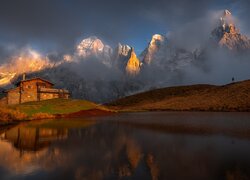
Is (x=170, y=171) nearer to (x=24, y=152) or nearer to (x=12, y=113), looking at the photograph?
(x=24, y=152)

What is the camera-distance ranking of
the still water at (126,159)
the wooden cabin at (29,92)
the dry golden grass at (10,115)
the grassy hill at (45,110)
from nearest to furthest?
1. the still water at (126,159)
2. the dry golden grass at (10,115)
3. the grassy hill at (45,110)
4. the wooden cabin at (29,92)

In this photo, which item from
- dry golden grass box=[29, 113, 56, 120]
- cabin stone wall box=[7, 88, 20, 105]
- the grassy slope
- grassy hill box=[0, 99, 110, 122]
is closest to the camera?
grassy hill box=[0, 99, 110, 122]

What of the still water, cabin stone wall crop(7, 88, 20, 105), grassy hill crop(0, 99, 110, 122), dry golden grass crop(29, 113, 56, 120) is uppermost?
cabin stone wall crop(7, 88, 20, 105)

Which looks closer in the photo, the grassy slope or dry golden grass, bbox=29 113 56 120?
dry golden grass, bbox=29 113 56 120

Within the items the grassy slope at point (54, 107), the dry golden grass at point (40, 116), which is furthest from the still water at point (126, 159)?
the grassy slope at point (54, 107)

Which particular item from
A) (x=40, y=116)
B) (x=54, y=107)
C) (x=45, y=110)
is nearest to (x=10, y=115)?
(x=40, y=116)

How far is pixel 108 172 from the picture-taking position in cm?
1351

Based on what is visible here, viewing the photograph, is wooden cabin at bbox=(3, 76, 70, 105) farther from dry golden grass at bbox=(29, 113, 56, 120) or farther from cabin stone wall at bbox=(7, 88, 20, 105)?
dry golden grass at bbox=(29, 113, 56, 120)

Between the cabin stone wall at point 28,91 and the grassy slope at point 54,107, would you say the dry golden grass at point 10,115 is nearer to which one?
the grassy slope at point 54,107

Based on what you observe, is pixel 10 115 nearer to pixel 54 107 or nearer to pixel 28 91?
pixel 54 107

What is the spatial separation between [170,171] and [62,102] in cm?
6389

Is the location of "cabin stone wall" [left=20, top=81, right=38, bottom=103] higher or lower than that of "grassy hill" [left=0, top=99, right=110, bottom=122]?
higher

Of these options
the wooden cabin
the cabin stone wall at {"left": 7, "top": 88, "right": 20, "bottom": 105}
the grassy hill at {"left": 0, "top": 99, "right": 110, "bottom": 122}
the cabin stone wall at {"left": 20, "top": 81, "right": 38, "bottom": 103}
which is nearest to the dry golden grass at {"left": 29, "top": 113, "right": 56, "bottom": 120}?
the grassy hill at {"left": 0, "top": 99, "right": 110, "bottom": 122}

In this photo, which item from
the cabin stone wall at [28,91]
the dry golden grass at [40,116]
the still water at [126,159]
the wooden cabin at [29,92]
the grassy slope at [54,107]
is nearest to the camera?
the still water at [126,159]
